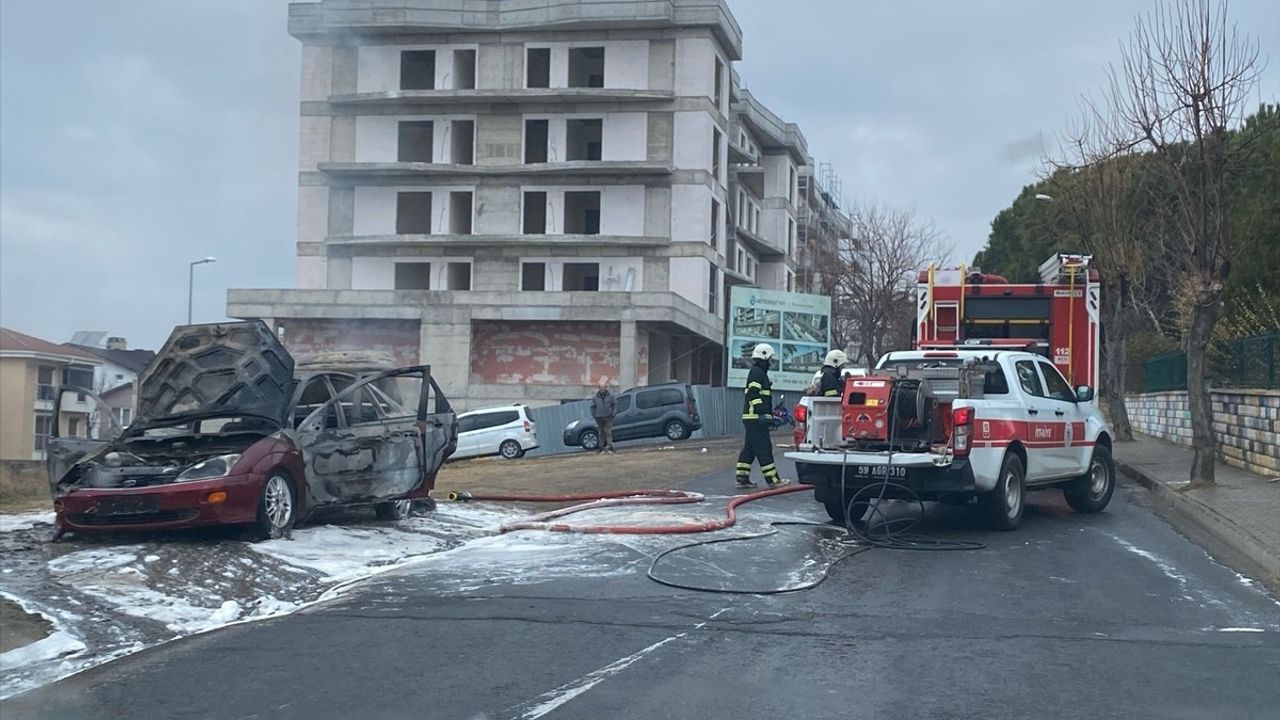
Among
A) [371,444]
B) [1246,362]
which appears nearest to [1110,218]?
[1246,362]

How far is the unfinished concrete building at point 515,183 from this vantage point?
46.0m

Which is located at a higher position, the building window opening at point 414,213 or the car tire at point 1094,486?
the building window opening at point 414,213

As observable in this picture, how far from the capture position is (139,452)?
11.1 metres

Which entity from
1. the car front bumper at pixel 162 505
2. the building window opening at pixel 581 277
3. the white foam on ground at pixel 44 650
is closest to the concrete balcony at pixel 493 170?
the building window opening at pixel 581 277

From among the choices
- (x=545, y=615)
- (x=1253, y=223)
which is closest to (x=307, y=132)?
(x=1253, y=223)

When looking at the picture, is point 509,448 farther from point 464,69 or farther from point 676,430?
point 464,69

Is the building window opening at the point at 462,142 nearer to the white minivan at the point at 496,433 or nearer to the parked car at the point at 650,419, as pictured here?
the parked car at the point at 650,419

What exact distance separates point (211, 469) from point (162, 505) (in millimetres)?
486

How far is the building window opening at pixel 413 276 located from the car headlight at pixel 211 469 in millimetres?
42726

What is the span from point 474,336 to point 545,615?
3851cm

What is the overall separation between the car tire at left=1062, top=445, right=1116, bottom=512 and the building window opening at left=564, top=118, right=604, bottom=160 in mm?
38198

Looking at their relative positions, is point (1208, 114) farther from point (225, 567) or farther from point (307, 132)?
point (307, 132)

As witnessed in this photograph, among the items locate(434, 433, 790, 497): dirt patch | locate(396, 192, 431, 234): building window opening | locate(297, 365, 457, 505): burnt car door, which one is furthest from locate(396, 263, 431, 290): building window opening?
locate(297, 365, 457, 505): burnt car door

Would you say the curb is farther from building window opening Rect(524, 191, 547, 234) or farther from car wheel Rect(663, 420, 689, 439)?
building window opening Rect(524, 191, 547, 234)
